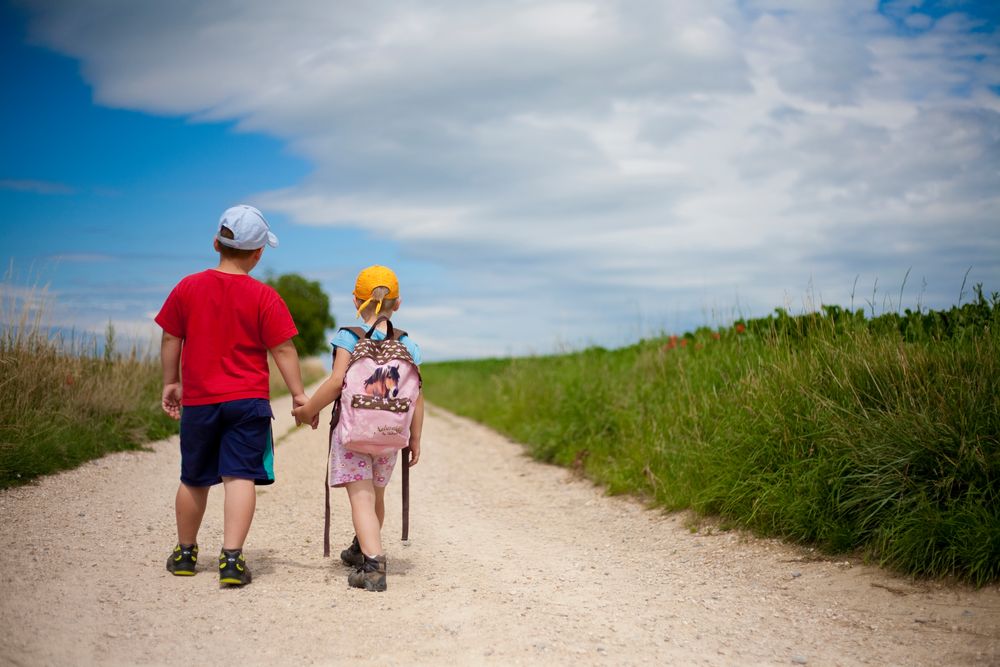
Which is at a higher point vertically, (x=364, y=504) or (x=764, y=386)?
(x=764, y=386)

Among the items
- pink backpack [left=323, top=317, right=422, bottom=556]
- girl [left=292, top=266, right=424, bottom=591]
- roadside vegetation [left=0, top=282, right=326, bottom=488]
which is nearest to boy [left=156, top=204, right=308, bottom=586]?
girl [left=292, top=266, right=424, bottom=591]

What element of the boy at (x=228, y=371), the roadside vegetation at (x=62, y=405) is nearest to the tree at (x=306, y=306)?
the roadside vegetation at (x=62, y=405)

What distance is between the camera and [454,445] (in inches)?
528

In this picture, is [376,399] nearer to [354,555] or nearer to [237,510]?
[237,510]

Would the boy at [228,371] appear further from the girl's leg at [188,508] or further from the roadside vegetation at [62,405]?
the roadside vegetation at [62,405]

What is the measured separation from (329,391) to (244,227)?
1.17 m

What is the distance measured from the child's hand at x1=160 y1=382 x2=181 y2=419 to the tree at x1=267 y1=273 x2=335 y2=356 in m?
50.7

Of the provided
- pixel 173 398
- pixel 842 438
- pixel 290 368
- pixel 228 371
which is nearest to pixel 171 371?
pixel 173 398

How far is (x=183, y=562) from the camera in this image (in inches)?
193

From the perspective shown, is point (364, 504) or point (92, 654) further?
point (364, 504)

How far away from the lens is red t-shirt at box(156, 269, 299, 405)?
4.70 metres

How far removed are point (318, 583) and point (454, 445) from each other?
8.62 metres

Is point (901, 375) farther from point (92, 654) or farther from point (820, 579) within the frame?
point (92, 654)

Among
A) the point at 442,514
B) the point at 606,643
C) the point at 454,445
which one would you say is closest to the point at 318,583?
the point at 606,643
